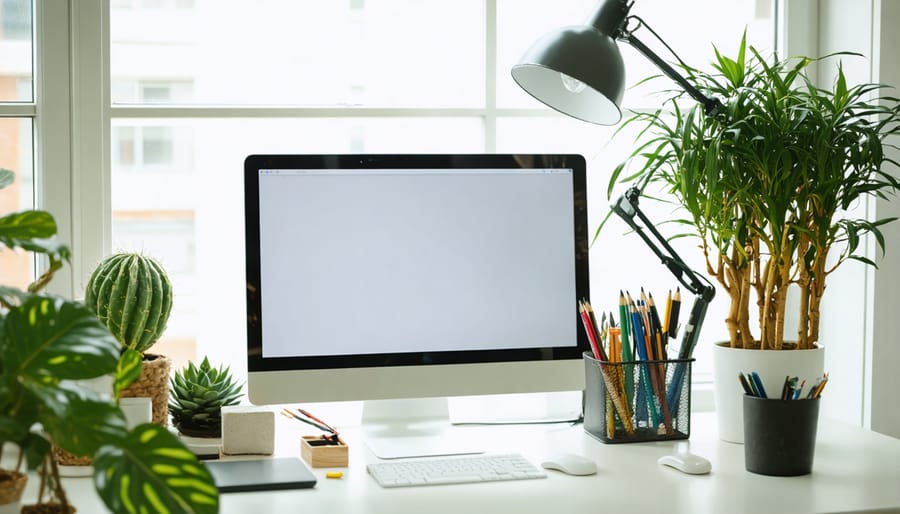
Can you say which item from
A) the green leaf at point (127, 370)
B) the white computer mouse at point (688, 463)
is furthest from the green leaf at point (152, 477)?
the white computer mouse at point (688, 463)

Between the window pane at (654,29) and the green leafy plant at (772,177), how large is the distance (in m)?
0.27

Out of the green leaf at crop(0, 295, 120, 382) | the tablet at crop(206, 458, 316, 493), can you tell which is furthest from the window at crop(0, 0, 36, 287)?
the green leaf at crop(0, 295, 120, 382)

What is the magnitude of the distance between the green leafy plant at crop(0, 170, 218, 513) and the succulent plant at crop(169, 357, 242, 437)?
0.61m

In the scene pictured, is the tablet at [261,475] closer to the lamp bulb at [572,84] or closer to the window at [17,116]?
the window at [17,116]

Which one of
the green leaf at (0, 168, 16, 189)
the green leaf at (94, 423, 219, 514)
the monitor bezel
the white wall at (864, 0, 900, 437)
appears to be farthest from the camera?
the white wall at (864, 0, 900, 437)

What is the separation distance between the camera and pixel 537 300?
151 centimetres

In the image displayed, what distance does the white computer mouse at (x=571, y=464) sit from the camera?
1.30 meters

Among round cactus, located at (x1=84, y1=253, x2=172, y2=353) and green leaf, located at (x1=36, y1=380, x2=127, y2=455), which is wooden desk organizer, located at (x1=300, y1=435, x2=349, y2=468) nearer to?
round cactus, located at (x1=84, y1=253, x2=172, y2=353)

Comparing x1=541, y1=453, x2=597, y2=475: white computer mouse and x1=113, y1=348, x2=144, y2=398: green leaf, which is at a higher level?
x1=113, y1=348, x2=144, y2=398: green leaf

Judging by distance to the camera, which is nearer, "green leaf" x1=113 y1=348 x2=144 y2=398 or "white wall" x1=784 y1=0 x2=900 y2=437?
"green leaf" x1=113 y1=348 x2=144 y2=398

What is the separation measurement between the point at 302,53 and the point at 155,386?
2.17ft

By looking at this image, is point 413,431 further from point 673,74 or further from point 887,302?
point 887,302

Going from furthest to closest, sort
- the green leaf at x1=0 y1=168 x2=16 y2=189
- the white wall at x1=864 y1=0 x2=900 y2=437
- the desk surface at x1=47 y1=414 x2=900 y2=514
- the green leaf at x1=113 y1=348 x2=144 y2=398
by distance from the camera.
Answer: the white wall at x1=864 y1=0 x2=900 y2=437 → the desk surface at x1=47 y1=414 x2=900 y2=514 → the green leaf at x1=0 y1=168 x2=16 y2=189 → the green leaf at x1=113 y1=348 x2=144 y2=398

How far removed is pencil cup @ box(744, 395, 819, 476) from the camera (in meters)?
1.29
